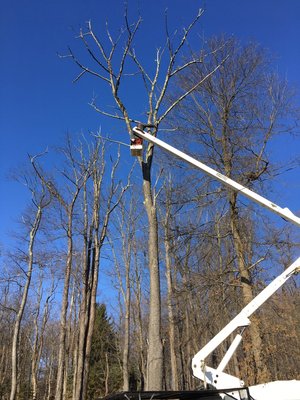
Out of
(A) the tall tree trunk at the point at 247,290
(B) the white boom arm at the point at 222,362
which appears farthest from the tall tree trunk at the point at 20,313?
(B) the white boom arm at the point at 222,362

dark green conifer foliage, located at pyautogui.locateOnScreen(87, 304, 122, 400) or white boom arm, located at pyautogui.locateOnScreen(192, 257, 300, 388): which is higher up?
dark green conifer foliage, located at pyautogui.locateOnScreen(87, 304, 122, 400)

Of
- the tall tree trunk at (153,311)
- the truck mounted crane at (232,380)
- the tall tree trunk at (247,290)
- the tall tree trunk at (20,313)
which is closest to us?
the truck mounted crane at (232,380)

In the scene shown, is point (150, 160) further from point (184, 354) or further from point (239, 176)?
point (184, 354)

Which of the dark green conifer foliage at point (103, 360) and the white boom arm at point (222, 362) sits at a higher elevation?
the dark green conifer foliage at point (103, 360)

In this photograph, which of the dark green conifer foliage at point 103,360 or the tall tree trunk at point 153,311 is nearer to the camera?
the tall tree trunk at point 153,311

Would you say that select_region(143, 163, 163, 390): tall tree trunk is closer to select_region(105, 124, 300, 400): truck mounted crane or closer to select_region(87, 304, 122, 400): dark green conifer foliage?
select_region(105, 124, 300, 400): truck mounted crane

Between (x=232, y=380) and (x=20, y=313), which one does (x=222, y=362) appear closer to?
(x=232, y=380)

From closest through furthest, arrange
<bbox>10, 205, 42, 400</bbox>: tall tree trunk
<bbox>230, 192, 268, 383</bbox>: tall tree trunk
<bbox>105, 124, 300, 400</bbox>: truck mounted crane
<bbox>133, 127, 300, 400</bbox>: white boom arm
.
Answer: <bbox>105, 124, 300, 400</bbox>: truck mounted crane, <bbox>133, 127, 300, 400</bbox>: white boom arm, <bbox>230, 192, 268, 383</bbox>: tall tree trunk, <bbox>10, 205, 42, 400</bbox>: tall tree trunk

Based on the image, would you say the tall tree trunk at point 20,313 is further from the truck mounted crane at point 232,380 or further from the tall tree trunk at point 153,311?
the truck mounted crane at point 232,380

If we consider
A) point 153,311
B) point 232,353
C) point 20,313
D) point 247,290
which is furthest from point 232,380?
point 20,313

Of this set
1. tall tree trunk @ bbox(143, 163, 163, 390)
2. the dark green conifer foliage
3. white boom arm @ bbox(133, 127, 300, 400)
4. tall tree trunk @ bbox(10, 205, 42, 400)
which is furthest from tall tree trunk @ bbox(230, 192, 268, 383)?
the dark green conifer foliage

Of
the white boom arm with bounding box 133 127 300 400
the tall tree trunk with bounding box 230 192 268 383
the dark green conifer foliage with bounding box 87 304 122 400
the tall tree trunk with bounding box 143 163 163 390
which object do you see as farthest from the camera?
the dark green conifer foliage with bounding box 87 304 122 400

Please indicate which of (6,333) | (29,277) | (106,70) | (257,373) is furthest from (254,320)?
(6,333)

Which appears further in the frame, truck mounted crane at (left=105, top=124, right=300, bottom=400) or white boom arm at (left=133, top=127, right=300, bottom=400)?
white boom arm at (left=133, top=127, right=300, bottom=400)
